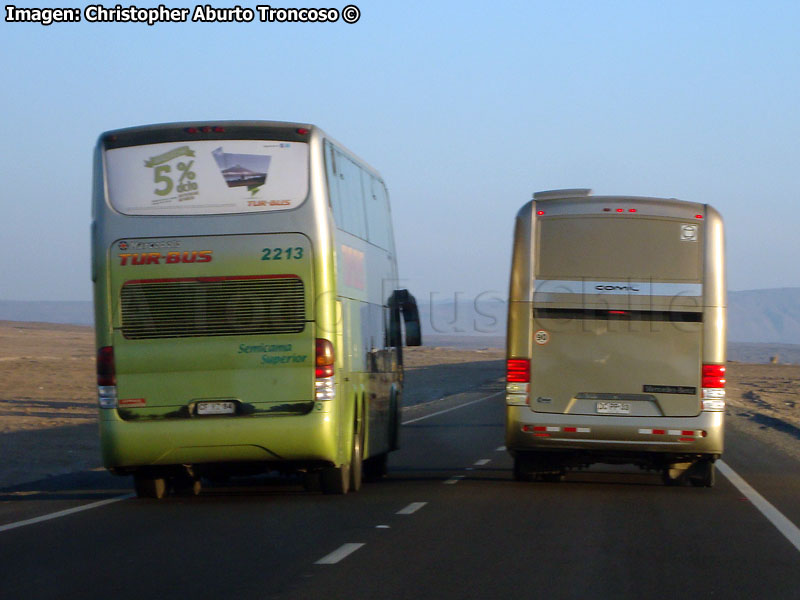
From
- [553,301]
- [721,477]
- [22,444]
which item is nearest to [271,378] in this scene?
[553,301]

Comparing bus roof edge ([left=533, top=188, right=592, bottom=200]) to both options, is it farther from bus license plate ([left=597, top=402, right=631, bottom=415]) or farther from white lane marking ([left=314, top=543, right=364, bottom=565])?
white lane marking ([left=314, top=543, right=364, bottom=565])

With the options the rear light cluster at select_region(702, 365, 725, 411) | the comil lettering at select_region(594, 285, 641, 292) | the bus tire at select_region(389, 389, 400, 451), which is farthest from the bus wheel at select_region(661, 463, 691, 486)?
the bus tire at select_region(389, 389, 400, 451)

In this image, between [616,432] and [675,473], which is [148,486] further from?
[675,473]

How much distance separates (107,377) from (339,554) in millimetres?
4462

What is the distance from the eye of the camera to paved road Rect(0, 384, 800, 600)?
8.89 meters

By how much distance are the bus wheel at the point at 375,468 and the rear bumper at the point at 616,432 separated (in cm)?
298

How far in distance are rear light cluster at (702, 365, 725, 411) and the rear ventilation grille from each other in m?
5.03

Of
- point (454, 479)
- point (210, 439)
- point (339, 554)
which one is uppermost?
point (210, 439)

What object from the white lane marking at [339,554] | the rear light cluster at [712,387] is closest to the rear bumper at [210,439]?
the white lane marking at [339,554]

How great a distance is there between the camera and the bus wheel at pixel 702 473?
16094 mm

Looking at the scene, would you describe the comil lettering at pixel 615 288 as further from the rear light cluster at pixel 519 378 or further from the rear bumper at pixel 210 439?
the rear bumper at pixel 210 439

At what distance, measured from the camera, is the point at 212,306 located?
13.6 m

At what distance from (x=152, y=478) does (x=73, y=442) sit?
10.3 meters

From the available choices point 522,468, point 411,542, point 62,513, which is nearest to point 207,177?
point 62,513
